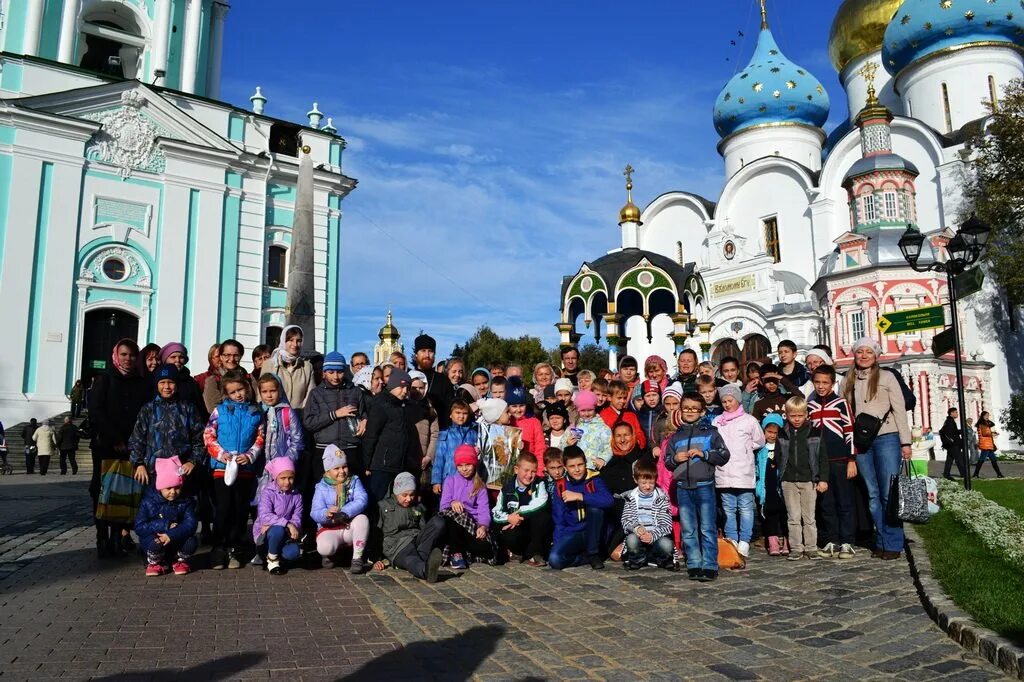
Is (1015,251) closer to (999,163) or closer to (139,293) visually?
(999,163)

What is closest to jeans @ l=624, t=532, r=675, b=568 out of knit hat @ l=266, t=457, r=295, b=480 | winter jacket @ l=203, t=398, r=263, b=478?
knit hat @ l=266, t=457, r=295, b=480

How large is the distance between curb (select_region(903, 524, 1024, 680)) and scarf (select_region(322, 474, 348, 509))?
4368 millimetres

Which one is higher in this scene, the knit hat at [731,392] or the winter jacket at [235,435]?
the knit hat at [731,392]

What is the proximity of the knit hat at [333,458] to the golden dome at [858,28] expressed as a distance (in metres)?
38.5

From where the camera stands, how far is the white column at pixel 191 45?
2561 centimetres

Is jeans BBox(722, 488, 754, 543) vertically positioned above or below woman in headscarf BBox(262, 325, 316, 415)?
below

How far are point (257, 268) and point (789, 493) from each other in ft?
69.5

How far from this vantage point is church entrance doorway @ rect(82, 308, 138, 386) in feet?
71.6

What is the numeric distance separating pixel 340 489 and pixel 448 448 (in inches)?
40.7

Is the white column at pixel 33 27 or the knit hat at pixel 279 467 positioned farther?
the white column at pixel 33 27

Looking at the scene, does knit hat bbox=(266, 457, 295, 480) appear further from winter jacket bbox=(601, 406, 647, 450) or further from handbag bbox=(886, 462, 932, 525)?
handbag bbox=(886, 462, 932, 525)

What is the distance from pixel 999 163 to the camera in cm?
2491

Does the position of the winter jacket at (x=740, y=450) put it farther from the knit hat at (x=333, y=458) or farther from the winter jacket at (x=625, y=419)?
the knit hat at (x=333, y=458)

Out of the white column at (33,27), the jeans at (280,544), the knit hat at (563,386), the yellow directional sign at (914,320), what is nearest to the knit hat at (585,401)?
the knit hat at (563,386)
